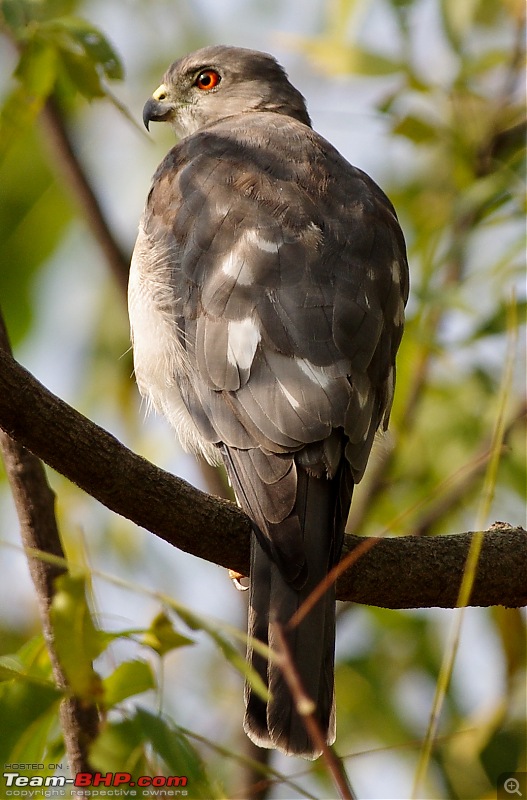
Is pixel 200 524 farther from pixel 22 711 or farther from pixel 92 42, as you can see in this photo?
pixel 92 42

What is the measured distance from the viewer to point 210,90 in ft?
21.2

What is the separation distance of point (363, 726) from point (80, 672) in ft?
12.5

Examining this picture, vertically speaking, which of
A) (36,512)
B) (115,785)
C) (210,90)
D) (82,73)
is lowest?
(115,785)

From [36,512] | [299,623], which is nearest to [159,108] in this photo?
[36,512]

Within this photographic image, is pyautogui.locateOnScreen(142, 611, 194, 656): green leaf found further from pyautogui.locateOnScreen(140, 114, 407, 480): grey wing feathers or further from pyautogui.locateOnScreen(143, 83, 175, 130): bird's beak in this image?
pyautogui.locateOnScreen(143, 83, 175, 130): bird's beak

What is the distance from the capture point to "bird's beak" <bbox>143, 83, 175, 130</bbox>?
6383 mm

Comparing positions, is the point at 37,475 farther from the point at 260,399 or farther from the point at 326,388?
the point at 326,388

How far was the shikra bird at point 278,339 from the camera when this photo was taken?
136 inches

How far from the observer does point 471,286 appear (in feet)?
16.4

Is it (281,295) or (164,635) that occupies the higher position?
(281,295)

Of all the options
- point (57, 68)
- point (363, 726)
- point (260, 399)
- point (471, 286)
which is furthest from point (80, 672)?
point (363, 726)

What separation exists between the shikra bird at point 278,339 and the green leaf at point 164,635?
99cm

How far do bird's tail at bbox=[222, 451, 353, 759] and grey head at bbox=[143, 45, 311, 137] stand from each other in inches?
137

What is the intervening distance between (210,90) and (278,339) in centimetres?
311
